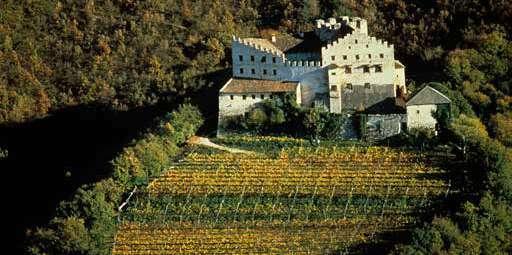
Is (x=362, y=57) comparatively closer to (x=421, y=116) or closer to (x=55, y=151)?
(x=421, y=116)

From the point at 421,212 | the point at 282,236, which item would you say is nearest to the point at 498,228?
the point at 421,212

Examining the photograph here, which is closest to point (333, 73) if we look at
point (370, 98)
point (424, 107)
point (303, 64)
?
point (303, 64)

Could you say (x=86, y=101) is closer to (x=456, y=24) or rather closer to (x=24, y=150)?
(x=24, y=150)

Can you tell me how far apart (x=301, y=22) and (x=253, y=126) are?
71.6 ft

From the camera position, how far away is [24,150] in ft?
329

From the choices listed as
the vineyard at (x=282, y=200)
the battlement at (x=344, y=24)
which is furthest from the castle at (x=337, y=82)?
the battlement at (x=344, y=24)

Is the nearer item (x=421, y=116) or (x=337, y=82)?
(x=421, y=116)

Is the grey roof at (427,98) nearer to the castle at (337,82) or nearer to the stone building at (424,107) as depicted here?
the stone building at (424,107)

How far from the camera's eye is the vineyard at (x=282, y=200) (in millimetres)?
73750

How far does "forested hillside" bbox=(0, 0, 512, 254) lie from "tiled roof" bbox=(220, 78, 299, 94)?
220cm

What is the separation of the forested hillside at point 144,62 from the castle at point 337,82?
8.56 ft

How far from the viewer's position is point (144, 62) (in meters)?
101

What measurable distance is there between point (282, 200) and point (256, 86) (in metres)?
9.24

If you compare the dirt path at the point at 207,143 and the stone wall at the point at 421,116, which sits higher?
the stone wall at the point at 421,116
